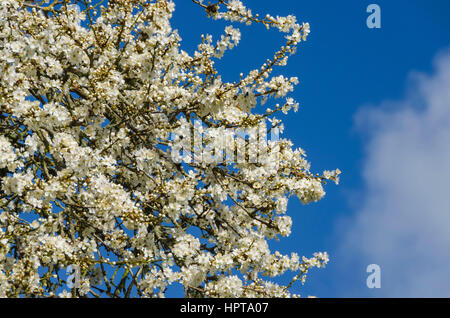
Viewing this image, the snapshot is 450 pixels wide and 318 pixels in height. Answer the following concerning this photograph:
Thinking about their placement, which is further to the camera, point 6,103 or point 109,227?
point 109,227

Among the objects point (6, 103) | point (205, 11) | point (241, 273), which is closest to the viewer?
point (6, 103)

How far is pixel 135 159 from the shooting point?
823 cm

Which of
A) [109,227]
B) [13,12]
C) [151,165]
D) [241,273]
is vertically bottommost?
[241,273]

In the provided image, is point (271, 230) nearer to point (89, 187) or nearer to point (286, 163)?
point (286, 163)

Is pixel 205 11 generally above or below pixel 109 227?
above

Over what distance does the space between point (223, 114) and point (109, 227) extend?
6.83 feet

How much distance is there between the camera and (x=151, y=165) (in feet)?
27.1

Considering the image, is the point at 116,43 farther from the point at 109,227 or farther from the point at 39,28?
the point at 109,227

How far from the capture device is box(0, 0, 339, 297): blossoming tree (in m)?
6.88

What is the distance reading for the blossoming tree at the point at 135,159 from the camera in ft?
22.6

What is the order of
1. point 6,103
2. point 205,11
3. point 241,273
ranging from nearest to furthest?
point 6,103
point 241,273
point 205,11

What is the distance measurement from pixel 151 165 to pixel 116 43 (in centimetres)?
185

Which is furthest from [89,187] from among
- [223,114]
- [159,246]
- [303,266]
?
[303,266]

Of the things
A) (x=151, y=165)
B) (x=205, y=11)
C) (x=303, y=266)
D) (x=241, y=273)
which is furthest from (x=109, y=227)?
(x=205, y=11)
